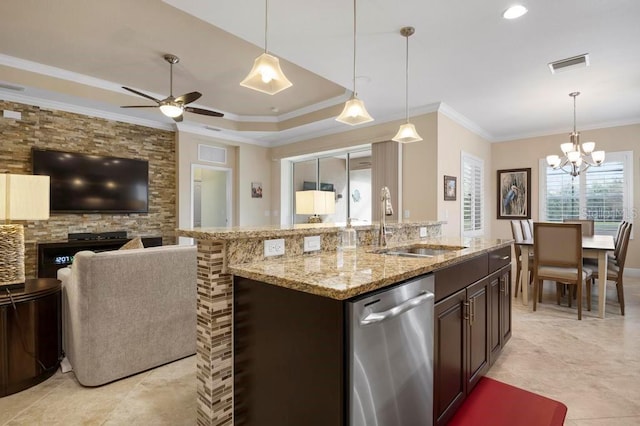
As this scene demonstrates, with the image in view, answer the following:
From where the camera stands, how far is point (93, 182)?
205 inches

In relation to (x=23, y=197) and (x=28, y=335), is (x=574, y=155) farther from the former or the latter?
(x=28, y=335)

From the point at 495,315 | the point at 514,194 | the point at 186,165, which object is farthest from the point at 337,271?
the point at 514,194

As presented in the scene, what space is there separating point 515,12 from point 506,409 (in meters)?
2.96

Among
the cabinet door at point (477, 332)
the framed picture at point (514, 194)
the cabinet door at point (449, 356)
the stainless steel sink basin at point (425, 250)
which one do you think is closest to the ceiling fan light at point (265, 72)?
the stainless steel sink basin at point (425, 250)

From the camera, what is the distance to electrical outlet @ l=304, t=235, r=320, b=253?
1947 millimetres

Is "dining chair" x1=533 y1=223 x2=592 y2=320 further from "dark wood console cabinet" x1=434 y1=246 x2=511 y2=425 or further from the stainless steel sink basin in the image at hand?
the stainless steel sink basin

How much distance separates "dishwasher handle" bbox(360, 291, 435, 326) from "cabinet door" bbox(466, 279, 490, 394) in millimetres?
617

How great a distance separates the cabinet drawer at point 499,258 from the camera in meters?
2.37

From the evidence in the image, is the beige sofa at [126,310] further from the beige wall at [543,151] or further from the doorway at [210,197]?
the beige wall at [543,151]

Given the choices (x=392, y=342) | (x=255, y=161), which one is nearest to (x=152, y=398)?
(x=392, y=342)

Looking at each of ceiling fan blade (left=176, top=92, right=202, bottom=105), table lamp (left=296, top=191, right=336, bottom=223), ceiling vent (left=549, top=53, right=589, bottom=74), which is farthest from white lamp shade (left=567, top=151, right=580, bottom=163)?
ceiling fan blade (left=176, top=92, right=202, bottom=105)

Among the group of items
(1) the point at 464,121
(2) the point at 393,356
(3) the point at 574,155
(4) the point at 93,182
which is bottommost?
(2) the point at 393,356

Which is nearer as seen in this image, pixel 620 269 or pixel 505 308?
pixel 505 308

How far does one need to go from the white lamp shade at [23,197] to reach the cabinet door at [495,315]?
321cm
